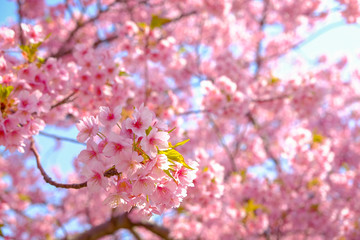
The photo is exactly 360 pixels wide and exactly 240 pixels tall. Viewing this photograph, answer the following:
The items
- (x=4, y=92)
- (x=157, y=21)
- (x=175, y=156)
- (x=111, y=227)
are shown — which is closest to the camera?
(x=175, y=156)

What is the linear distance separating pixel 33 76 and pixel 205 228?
5258 millimetres

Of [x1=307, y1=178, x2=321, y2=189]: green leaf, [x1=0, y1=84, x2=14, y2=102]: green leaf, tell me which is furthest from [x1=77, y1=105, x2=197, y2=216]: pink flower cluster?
[x1=307, y1=178, x2=321, y2=189]: green leaf

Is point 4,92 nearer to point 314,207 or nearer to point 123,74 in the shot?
point 123,74

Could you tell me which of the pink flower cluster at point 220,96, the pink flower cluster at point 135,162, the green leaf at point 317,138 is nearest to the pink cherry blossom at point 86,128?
the pink flower cluster at point 135,162

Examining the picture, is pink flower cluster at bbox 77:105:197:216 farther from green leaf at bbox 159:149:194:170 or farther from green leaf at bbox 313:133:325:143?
green leaf at bbox 313:133:325:143

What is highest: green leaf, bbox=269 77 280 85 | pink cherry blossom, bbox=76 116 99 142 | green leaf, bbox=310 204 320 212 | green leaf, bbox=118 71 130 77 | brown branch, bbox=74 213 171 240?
green leaf, bbox=269 77 280 85

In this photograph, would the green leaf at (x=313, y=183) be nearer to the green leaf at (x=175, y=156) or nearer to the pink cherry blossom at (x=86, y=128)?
the green leaf at (x=175, y=156)

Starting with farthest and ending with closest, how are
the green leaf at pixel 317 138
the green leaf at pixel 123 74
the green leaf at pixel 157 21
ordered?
the green leaf at pixel 317 138
the green leaf at pixel 157 21
the green leaf at pixel 123 74

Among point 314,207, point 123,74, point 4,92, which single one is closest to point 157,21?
point 123,74

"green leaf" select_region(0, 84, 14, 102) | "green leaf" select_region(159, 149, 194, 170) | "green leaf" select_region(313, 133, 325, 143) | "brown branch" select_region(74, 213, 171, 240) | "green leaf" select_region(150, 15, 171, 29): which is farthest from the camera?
"brown branch" select_region(74, 213, 171, 240)

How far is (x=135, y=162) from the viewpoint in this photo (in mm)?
1348

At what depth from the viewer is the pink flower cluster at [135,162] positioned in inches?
52.2

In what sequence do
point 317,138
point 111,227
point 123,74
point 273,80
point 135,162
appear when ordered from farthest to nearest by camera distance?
point 111,227, point 273,80, point 317,138, point 123,74, point 135,162

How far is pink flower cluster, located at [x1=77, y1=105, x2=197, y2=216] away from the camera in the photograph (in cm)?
133
